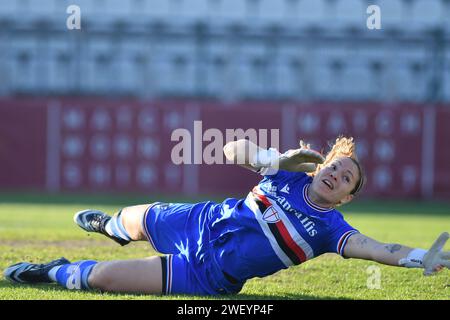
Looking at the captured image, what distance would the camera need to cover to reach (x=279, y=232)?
229 inches

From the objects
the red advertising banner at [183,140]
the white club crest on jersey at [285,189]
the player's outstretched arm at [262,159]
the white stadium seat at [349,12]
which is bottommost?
the red advertising banner at [183,140]

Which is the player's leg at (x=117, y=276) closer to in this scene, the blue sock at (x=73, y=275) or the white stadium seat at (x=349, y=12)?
the blue sock at (x=73, y=275)

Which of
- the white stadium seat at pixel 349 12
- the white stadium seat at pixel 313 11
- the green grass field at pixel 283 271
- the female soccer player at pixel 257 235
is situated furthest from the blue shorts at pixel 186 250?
the white stadium seat at pixel 313 11

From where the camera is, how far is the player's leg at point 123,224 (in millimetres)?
6430

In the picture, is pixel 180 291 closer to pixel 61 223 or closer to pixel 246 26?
pixel 61 223

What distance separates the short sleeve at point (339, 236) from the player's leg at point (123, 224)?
5.05 feet

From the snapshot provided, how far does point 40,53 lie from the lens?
2634cm

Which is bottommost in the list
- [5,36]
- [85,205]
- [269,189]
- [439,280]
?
[85,205]

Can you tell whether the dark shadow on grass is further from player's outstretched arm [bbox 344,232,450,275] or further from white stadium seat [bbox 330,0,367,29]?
white stadium seat [bbox 330,0,367,29]

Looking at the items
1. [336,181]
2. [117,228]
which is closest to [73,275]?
[117,228]

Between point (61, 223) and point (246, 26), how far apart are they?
16738mm

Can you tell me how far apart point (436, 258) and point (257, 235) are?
1.30m

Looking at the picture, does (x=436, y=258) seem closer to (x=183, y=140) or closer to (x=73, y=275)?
(x=73, y=275)

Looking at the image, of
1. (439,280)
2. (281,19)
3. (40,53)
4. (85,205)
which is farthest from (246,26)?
(439,280)
